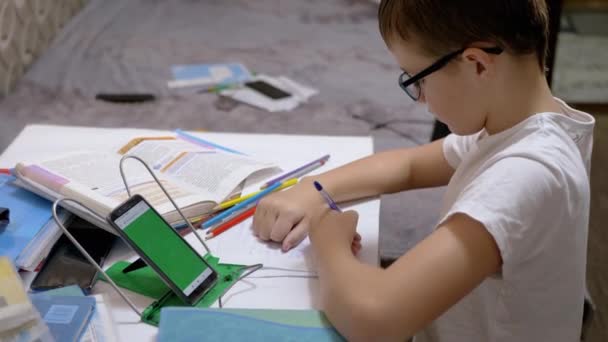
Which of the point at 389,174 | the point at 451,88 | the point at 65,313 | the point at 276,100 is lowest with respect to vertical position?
the point at 276,100

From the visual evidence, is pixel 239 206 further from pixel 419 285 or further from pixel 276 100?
pixel 276 100

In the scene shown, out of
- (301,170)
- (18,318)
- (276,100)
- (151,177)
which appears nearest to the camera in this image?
(18,318)

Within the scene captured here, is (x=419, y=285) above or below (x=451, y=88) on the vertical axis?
below

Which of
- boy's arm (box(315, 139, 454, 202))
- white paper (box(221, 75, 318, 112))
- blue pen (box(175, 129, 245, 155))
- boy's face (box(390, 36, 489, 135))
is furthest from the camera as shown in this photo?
white paper (box(221, 75, 318, 112))

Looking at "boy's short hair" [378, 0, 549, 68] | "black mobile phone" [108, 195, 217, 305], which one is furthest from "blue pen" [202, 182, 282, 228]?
"boy's short hair" [378, 0, 549, 68]

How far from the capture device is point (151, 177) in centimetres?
105

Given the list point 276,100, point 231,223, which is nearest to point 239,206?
point 231,223

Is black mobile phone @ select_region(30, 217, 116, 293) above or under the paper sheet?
above

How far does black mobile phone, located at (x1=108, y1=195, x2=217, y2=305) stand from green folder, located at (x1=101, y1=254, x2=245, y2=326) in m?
0.01

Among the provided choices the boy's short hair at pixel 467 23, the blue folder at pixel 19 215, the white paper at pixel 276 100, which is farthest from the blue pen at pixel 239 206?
the white paper at pixel 276 100

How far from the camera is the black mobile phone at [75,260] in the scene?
872 millimetres

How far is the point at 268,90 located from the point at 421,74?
3.75ft

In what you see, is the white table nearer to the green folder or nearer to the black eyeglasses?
the green folder

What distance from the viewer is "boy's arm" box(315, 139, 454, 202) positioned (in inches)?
42.2
